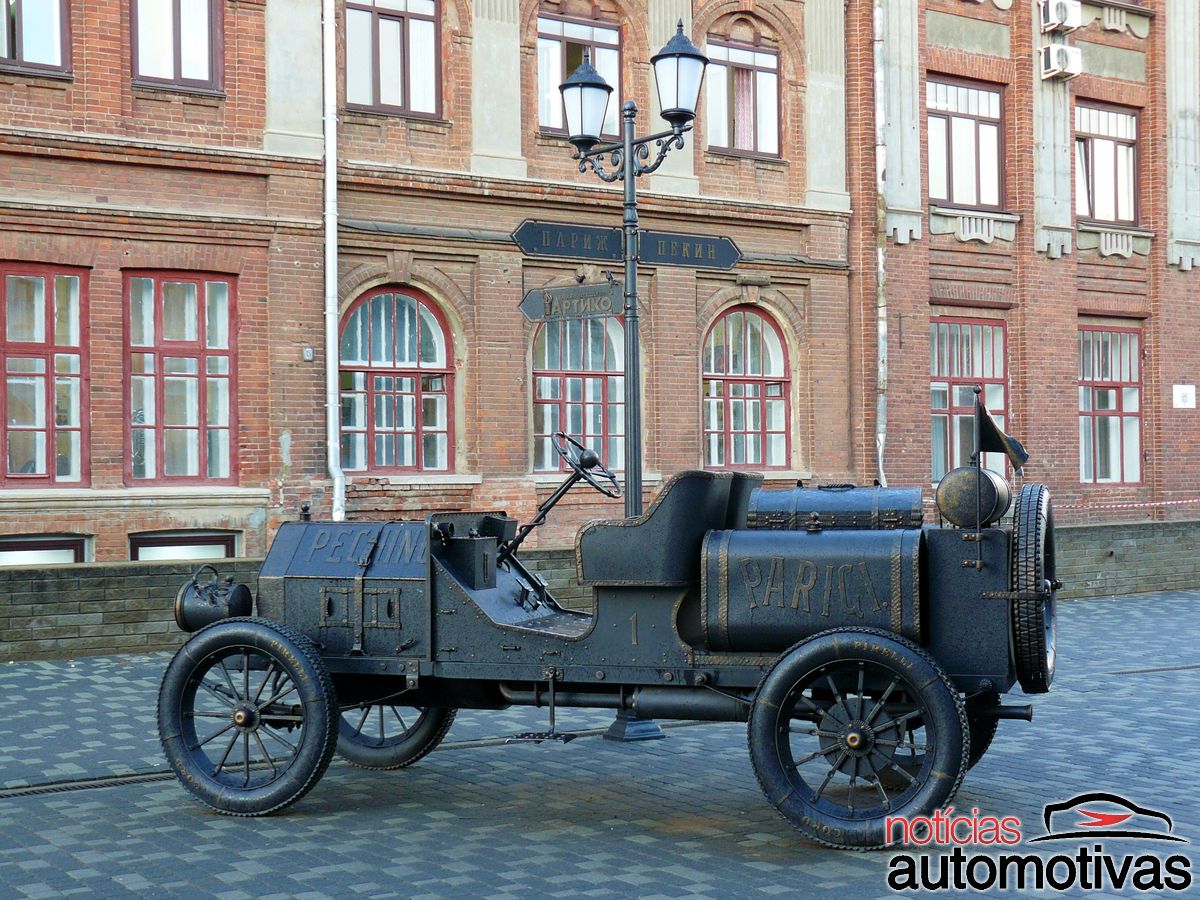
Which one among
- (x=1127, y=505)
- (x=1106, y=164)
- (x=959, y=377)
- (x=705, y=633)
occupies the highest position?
(x=1106, y=164)

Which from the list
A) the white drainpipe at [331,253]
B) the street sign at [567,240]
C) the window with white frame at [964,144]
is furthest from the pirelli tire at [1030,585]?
the window with white frame at [964,144]

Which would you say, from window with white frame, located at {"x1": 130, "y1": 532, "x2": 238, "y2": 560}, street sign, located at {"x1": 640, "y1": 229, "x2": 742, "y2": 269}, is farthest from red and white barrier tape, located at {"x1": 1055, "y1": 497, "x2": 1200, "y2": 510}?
street sign, located at {"x1": 640, "y1": 229, "x2": 742, "y2": 269}

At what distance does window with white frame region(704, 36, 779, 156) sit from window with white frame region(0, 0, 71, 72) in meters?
7.83

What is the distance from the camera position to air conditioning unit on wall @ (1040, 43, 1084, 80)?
2144cm

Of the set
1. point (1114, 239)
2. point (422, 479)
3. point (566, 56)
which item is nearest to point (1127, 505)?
point (1114, 239)

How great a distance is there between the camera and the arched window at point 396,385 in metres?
16.7

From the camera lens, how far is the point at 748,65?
63.7ft

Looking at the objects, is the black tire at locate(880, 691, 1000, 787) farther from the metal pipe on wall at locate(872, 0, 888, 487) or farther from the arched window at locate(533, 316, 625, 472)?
the metal pipe on wall at locate(872, 0, 888, 487)

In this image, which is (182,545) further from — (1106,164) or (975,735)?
(1106,164)

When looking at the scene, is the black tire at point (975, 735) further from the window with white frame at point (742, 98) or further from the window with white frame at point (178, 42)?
the window with white frame at point (742, 98)

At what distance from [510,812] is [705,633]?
53.4 inches

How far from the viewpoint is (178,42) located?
15445mm

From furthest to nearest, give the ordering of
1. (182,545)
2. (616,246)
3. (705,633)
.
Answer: (182,545), (616,246), (705,633)

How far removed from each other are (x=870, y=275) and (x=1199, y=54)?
7801 mm
